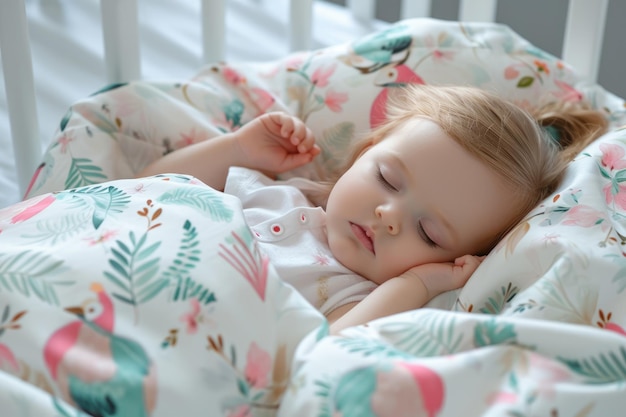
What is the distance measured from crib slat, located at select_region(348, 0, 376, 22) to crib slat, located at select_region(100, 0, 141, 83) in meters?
0.61

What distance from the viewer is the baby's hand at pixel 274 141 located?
1.05 metres

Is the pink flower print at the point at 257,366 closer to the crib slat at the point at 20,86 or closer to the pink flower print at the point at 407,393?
the pink flower print at the point at 407,393

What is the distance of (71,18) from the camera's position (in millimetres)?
1555

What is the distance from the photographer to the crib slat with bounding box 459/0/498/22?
133cm

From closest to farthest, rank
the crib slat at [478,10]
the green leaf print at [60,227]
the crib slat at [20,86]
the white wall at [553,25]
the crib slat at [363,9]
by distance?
the green leaf print at [60,227], the crib slat at [20,86], the crib slat at [478,10], the crib slat at [363,9], the white wall at [553,25]

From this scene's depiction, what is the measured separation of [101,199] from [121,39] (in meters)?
0.36

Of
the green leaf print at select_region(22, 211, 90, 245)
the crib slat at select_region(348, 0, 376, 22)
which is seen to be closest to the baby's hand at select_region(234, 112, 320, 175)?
the green leaf print at select_region(22, 211, 90, 245)

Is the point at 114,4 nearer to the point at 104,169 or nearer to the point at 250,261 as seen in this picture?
the point at 104,169

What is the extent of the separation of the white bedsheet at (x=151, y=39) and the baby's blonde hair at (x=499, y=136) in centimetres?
53

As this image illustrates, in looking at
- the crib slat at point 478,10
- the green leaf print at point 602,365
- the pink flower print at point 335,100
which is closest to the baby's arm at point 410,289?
the green leaf print at point 602,365

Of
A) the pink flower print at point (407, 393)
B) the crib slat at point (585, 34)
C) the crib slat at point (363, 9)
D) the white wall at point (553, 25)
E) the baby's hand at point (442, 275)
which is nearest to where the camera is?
the pink flower print at point (407, 393)

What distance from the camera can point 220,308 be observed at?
68 cm

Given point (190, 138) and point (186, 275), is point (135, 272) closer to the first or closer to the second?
point (186, 275)

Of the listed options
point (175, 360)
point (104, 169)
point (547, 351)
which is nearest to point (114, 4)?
point (104, 169)
